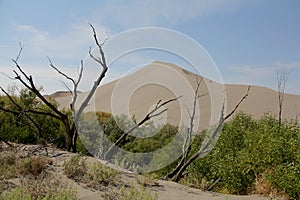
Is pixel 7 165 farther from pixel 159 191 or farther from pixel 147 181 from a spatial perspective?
pixel 159 191

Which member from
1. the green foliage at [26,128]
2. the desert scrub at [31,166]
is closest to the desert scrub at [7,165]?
the desert scrub at [31,166]

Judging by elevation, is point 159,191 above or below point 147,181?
below

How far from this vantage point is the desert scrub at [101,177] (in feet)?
23.1

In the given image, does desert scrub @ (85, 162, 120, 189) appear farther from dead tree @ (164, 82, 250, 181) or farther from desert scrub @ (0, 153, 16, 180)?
dead tree @ (164, 82, 250, 181)

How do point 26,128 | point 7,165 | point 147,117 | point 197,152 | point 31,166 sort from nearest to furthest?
1. point 31,166
2. point 7,165
3. point 147,117
4. point 197,152
5. point 26,128

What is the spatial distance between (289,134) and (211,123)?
4.23 meters

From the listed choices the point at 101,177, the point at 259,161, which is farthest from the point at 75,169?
the point at 259,161

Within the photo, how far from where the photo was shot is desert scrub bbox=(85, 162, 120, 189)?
7.05m

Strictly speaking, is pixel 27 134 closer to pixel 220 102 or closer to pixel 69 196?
pixel 220 102

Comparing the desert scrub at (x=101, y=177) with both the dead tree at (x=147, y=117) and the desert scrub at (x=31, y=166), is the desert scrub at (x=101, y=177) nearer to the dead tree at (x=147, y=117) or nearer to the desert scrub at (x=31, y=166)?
the desert scrub at (x=31, y=166)

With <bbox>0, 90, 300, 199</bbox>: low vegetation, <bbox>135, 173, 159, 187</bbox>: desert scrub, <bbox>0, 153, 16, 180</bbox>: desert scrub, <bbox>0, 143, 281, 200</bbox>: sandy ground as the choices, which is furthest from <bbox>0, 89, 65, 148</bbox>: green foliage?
<bbox>135, 173, 159, 187</bbox>: desert scrub

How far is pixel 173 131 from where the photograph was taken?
15.5 m

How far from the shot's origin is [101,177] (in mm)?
7156

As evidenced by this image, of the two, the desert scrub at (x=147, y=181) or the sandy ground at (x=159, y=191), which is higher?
the desert scrub at (x=147, y=181)
